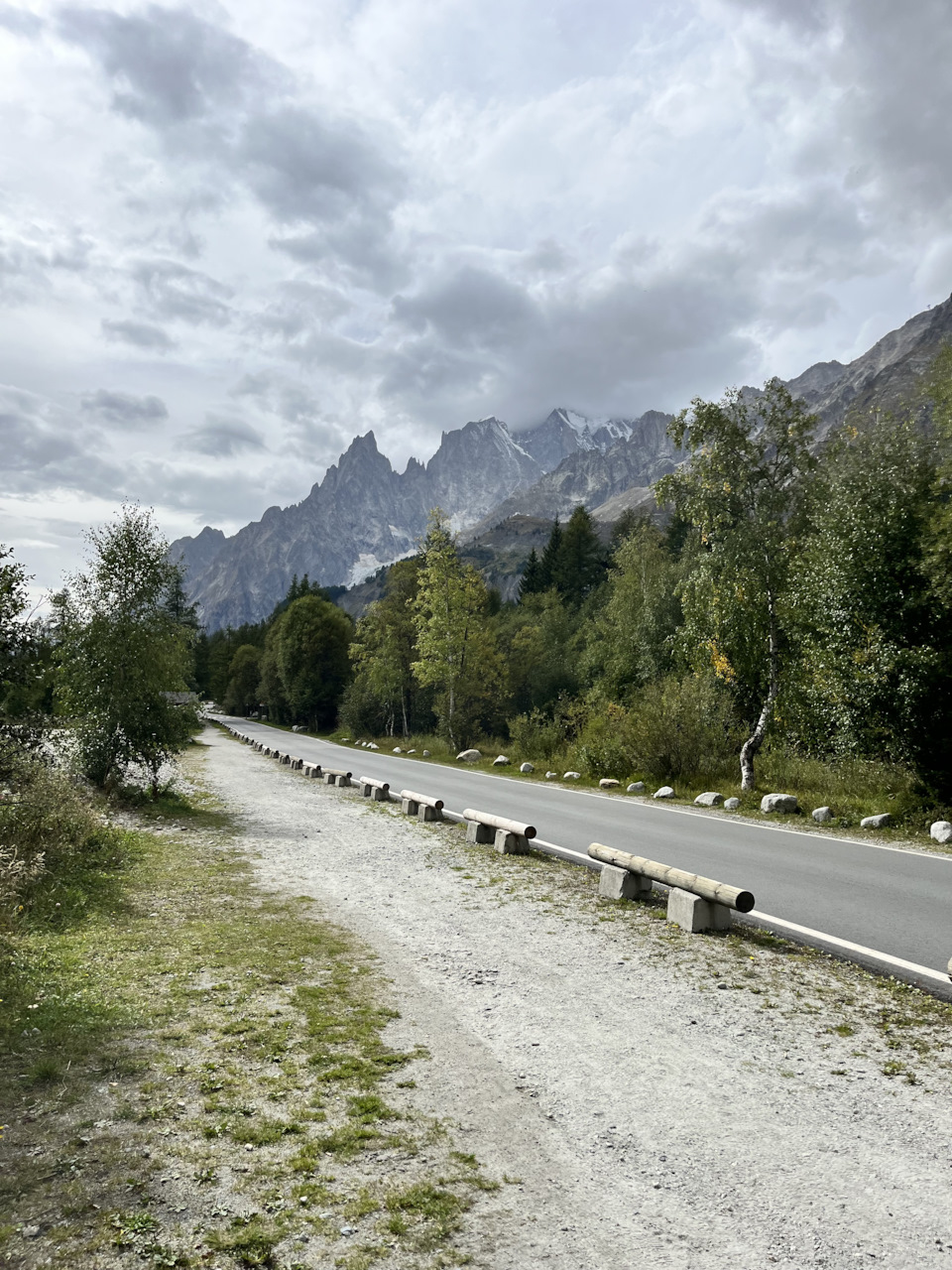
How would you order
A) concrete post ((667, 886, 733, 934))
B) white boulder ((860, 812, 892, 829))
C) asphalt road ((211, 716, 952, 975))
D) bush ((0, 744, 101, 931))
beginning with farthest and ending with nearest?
white boulder ((860, 812, 892, 829)), bush ((0, 744, 101, 931)), concrete post ((667, 886, 733, 934)), asphalt road ((211, 716, 952, 975))

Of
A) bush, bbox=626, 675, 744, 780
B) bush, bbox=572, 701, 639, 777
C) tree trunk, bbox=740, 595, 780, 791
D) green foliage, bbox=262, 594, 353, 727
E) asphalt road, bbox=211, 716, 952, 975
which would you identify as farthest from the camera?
green foliage, bbox=262, 594, 353, 727

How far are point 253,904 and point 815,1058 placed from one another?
19.8ft

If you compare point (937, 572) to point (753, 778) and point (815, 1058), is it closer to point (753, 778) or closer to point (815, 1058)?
point (753, 778)

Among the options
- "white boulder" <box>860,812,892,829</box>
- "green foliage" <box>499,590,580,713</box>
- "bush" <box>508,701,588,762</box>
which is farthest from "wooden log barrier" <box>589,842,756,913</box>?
"green foliage" <box>499,590,580,713</box>

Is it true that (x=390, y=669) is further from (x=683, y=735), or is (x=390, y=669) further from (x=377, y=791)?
(x=683, y=735)

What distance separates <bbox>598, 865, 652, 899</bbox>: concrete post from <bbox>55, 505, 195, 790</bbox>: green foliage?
1123 cm

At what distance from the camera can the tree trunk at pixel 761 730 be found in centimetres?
1820

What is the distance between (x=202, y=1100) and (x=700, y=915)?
196 inches

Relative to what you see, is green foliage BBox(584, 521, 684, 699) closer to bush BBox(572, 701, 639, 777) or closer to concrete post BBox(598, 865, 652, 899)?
bush BBox(572, 701, 639, 777)

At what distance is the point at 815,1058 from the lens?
4.69m

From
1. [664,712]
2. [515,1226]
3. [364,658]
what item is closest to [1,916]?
[515,1226]

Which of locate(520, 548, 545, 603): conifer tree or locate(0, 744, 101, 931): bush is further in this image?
locate(520, 548, 545, 603): conifer tree

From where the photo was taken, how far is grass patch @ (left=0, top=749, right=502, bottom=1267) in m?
3.01

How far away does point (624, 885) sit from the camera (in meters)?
8.61
